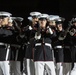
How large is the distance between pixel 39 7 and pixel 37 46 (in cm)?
192

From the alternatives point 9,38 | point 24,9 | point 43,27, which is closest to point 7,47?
point 9,38

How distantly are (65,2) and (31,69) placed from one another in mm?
Result: 2172

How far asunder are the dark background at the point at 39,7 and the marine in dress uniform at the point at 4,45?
1528 millimetres

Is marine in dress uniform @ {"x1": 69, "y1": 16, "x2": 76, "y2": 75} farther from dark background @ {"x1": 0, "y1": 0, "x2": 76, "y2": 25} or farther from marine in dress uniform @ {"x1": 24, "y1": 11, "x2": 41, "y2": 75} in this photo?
dark background @ {"x1": 0, "y1": 0, "x2": 76, "y2": 25}

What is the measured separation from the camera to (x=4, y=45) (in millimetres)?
7375

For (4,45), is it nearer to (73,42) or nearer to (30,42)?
(30,42)

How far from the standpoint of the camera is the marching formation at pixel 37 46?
7.20 meters

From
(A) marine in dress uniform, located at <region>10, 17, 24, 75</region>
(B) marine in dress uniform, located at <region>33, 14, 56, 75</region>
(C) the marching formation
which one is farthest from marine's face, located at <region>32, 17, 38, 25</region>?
(A) marine in dress uniform, located at <region>10, 17, 24, 75</region>

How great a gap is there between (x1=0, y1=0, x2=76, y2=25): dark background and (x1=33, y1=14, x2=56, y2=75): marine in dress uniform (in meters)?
1.71

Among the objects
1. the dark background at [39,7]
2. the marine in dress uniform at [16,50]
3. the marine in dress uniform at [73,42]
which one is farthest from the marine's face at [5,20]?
the dark background at [39,7]

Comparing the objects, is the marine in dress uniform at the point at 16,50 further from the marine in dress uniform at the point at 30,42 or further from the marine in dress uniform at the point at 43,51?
the marine in dress uniform at the point at 43,51

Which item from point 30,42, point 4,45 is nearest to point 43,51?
point 30,42

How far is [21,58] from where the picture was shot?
7688mm

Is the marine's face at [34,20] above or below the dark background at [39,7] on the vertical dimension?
below
